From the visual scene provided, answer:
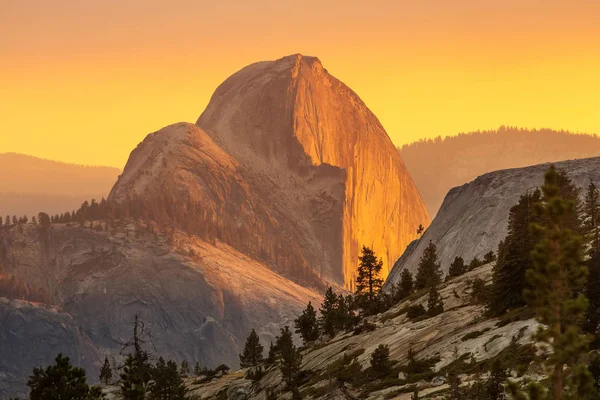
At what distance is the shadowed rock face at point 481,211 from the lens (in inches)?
6348

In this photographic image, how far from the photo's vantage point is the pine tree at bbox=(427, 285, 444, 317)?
91250mm

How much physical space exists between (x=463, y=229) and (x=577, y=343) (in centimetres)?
13784

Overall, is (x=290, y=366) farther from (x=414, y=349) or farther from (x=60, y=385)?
(x=60, y=385)

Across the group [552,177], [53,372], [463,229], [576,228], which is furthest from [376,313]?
[552,177]

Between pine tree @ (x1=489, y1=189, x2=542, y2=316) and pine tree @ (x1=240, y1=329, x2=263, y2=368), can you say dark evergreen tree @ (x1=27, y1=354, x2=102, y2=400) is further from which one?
pine tree @ (x1=240, y1=329, x2=263, y2=368)

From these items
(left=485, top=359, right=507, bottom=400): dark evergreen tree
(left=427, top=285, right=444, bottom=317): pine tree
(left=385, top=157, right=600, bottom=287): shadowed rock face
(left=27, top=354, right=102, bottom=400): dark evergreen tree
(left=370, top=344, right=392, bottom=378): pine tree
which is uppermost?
(left=385, top=157, right=600, bottom=287): shadowed rock face

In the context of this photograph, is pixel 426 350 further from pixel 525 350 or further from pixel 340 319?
pixel 340 319

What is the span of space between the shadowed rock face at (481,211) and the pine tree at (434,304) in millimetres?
64711

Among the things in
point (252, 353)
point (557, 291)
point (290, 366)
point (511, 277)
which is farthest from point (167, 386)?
point (557, 291)

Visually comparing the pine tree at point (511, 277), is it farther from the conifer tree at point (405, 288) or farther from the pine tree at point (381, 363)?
the conifer tree at point (405, 288)

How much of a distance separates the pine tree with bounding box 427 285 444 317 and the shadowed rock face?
212 ft

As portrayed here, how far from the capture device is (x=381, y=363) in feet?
259

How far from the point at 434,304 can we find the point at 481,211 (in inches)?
3206

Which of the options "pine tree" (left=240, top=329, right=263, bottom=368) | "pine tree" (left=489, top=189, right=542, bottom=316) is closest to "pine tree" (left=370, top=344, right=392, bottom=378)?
"pine tree" (left=489, top=189, right=542, bottom=316)
